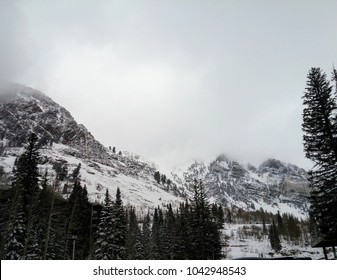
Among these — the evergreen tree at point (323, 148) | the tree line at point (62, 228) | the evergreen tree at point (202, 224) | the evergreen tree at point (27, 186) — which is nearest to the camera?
the evergreen tree at point (323, 148)

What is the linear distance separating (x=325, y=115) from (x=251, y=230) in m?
153

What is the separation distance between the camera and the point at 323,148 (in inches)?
1043

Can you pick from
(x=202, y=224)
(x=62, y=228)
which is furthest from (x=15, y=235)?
(x=202, y=224)

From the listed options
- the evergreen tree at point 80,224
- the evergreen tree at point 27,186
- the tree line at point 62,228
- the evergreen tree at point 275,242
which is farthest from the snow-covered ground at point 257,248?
the evergreen tree at point 27,186

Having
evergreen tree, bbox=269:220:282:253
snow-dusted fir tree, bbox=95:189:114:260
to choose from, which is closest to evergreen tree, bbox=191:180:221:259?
snow-dusted fir tree, bbox=95:189:114:260

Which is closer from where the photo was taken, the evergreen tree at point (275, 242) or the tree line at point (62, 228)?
the tree line at point (62, 228)

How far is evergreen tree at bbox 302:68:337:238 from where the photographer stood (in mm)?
25672

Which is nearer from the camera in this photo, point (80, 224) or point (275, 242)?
point (80, 224)

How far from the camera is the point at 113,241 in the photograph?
4206 centimetres

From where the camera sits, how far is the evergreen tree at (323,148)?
25.7 metres

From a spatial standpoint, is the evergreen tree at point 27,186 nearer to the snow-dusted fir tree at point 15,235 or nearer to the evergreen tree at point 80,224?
the snow-dusted fir tree at point 15,235

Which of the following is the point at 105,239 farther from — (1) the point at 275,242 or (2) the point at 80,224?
(1) the point at 275,242
